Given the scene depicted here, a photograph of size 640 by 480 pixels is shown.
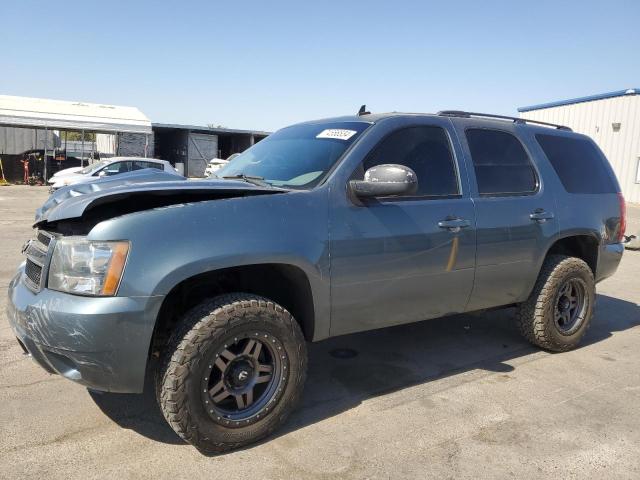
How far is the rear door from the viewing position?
398 centimetres

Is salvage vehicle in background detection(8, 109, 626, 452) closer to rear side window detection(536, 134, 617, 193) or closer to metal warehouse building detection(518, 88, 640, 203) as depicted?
rear side window detection(536, 134, 617, 193)

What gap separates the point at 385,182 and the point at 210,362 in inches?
56.3

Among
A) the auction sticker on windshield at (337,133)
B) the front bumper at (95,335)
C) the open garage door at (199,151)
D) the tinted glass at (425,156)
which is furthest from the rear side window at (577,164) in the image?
the open garage door at (199,151)

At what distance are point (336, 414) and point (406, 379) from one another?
819 mm

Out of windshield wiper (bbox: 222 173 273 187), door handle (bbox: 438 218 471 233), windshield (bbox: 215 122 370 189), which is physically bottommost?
door handle (bbox: 438 218 471 233)

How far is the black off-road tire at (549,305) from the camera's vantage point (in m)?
4.49

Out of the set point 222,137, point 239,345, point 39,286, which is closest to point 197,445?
point 239,345

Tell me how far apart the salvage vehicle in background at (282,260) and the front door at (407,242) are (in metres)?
0.01

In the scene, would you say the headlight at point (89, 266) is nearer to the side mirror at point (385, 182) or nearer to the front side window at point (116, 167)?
the side mirror at point (385, 182)

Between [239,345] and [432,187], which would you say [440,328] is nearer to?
[432,187]

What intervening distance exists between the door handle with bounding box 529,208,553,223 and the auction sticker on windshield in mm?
1706

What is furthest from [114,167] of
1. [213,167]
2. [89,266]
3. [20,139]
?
[89,266]

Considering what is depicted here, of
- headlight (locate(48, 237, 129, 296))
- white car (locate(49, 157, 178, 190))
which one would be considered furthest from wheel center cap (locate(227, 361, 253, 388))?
white car (locate(49, 157, 178, 190))

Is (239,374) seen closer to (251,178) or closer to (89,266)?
(89,266)
